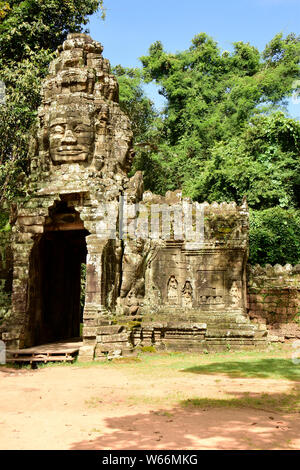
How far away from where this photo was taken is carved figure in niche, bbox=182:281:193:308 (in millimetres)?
13180

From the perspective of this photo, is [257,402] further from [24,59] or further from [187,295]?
[24,59]

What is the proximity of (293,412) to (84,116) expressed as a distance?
10198mm

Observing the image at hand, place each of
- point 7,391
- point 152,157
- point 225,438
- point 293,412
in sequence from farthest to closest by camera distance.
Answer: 1. point 152,157
2. point 7,391
3. point 293,412
4. point 225,438

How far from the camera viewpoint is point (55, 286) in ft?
50.2

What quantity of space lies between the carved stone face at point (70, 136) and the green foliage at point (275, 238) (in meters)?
8.97

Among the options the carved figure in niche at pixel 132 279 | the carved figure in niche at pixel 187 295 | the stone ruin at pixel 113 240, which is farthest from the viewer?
the carved figure in niche at pixel 187 295

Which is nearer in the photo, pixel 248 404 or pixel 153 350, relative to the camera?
pixel 248 404

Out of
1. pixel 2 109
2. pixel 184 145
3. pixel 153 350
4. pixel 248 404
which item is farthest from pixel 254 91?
pixel 248 404

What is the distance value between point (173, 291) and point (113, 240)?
2420mm

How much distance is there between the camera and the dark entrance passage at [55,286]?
513 inches

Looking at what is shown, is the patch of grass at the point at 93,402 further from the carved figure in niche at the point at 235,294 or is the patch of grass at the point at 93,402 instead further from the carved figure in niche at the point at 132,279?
the carved figure in niche at the point at 235,294

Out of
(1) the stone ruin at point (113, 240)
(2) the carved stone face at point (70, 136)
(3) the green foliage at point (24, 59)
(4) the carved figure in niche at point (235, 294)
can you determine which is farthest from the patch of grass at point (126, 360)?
(3) the green foliage at point (24, 59)

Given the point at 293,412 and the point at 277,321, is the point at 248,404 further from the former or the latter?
the point at 277,321

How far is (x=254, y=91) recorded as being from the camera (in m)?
27.8
